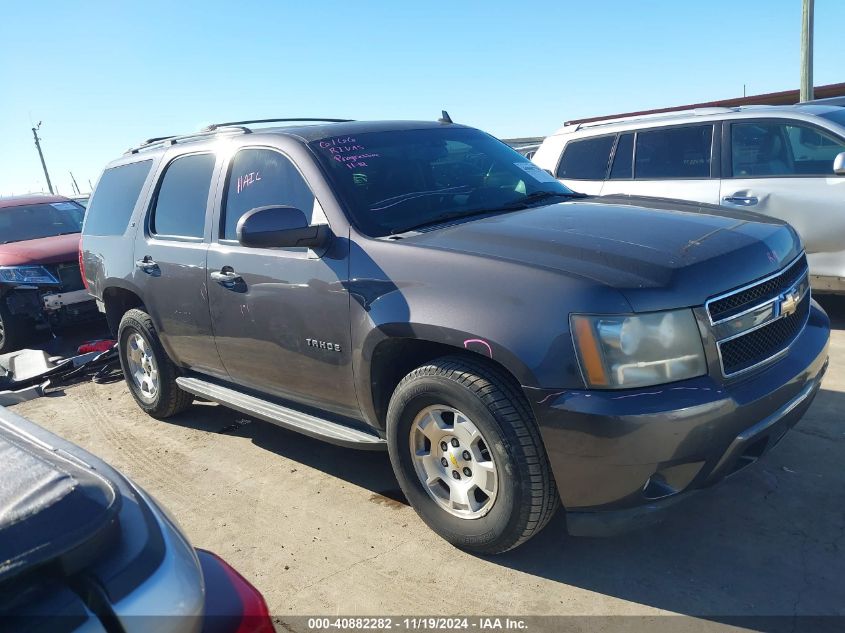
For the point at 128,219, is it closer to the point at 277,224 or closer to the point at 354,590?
the point at 277,224

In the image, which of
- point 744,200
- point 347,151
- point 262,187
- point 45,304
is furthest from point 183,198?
point 744,200

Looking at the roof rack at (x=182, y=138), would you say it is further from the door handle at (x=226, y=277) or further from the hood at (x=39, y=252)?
the hood at (x=39, y=252)

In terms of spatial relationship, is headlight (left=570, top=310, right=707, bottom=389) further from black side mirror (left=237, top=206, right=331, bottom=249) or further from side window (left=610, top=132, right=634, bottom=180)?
side window (left=610, top=132, right=634, bottom=180)

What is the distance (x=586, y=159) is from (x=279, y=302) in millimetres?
4555

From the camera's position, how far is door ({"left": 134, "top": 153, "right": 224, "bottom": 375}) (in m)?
4.14

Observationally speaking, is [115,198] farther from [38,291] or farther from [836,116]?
[836,116]

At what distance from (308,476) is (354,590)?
116 cm

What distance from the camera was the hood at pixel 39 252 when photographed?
25.1 feet

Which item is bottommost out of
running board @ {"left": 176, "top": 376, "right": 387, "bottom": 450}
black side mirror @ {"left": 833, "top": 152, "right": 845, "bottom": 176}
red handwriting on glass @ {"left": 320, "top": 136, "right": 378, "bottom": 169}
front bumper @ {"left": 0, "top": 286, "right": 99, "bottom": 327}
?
front bumper @ {"left": 0, "top": 286, "right": 99, "bottom": 327}

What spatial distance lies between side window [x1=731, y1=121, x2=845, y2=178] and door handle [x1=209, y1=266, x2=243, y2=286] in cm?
457

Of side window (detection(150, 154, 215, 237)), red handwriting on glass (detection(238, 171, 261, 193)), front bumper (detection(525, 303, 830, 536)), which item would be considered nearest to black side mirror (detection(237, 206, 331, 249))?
red handwriting on glass (detection(238, 171, 261, 193))

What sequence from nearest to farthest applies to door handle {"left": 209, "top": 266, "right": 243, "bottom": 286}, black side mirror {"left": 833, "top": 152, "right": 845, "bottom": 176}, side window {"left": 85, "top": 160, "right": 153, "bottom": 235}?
door handle {"left": 209, "top": 266, "right": 243, "bottom": 286} < side window {"left": 85, "top": 160, "right": 153, "bottom": 235} < black side mirror {"left": 833, "top": 152, "right": 845, "bottom": 176}

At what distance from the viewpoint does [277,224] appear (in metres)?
3.17

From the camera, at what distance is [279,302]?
138 inches
